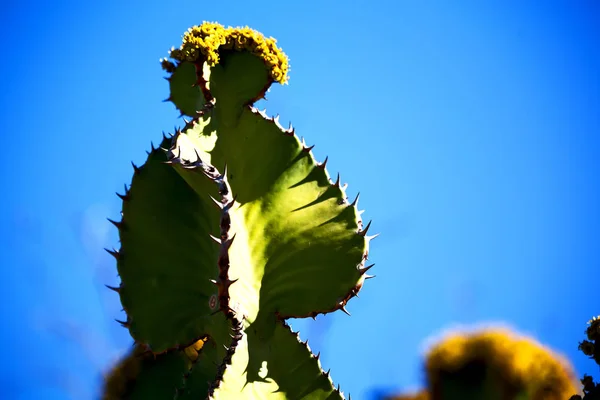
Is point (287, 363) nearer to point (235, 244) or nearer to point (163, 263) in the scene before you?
point (235, 244)

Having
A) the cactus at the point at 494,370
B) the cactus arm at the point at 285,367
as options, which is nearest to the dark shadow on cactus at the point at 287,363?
the cactus arm at the point at 285,367

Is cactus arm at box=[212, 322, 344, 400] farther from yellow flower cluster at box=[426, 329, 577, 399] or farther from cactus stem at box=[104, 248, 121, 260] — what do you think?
yellow flower cluster at box=[426, 329, 577, 399]

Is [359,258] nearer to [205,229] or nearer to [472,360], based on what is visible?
[205,229]

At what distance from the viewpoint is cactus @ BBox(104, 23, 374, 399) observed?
10.1 feet

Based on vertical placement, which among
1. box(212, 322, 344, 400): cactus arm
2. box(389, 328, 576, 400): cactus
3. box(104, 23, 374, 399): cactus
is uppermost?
box(389, 328, 576, 400): cactus

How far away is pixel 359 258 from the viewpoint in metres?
3.25

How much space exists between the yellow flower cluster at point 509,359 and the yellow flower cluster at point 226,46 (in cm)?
455

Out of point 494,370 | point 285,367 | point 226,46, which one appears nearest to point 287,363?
point 285,367

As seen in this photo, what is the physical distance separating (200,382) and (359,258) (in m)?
0.77

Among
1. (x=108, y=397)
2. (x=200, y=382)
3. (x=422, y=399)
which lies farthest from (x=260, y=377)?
(x=422, y=399)

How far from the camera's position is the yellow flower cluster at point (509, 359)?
23.8ft

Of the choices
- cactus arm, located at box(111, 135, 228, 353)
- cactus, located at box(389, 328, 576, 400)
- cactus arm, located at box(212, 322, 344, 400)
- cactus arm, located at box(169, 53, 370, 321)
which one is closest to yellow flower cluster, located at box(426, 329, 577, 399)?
cactus, located at box(389, 328, 576, 400)

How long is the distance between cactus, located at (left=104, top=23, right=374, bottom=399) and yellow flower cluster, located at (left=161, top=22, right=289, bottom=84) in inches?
0.4

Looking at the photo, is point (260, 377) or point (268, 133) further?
point (268, 133)
